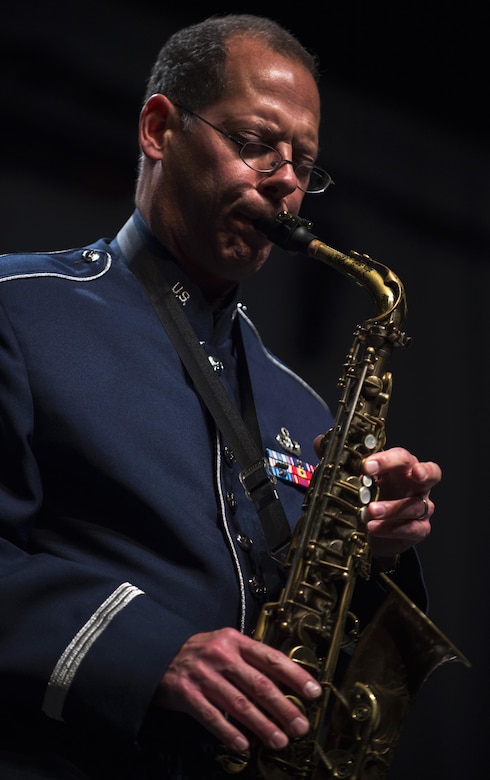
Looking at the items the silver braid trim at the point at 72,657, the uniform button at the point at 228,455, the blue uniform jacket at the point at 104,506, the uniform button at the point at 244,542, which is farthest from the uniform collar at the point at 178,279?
the silver braid trim at the point at 72,657

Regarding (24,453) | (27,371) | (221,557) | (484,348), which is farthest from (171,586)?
(484,348)

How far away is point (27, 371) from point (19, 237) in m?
0.87

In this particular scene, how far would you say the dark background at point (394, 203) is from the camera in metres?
2.61

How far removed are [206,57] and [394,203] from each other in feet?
4.10

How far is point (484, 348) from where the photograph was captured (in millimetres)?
3250

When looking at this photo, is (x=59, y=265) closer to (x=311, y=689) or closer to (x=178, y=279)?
(x=178, y=279)

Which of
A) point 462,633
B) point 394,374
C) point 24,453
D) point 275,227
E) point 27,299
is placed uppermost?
point 275,227

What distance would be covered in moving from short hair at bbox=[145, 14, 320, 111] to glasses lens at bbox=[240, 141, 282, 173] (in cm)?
15

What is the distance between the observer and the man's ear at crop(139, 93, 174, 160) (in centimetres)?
220

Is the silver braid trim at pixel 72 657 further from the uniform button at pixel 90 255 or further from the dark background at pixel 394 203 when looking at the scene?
the dark background at pixel 394 203

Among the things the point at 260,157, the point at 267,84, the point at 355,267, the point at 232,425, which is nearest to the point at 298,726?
the point at 232,425

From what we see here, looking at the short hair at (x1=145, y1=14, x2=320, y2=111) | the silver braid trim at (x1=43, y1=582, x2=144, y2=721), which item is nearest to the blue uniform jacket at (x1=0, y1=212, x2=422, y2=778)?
the silver braid trim at (x1=43, y1=582, x2=144, y2=721)

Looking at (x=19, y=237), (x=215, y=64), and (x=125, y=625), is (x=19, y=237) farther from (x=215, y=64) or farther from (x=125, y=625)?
(x=125, y=625)

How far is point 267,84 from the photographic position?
6.89 feet
